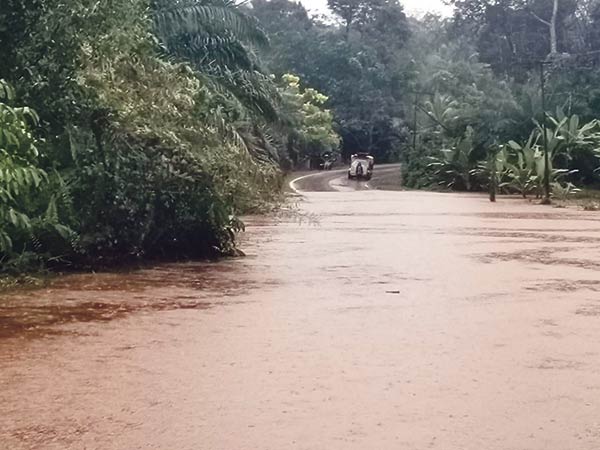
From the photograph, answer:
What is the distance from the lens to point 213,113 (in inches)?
559

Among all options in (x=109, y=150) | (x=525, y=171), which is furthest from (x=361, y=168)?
(x=109, y=150)

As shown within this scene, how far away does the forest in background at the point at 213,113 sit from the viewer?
1167cm

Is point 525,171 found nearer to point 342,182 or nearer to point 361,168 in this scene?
point 342,182

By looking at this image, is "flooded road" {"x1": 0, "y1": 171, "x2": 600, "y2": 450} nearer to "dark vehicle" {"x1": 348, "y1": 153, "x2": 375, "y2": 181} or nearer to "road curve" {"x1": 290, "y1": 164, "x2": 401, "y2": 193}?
"road curve" {"x1": 290, "y1": 164, "x2": 401, "y2": 193}

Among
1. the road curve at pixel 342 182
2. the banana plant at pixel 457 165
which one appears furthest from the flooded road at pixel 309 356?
the road curve at pixel 342 182

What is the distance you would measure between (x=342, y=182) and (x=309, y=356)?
141ft

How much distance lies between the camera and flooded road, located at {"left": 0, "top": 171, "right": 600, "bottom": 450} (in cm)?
549

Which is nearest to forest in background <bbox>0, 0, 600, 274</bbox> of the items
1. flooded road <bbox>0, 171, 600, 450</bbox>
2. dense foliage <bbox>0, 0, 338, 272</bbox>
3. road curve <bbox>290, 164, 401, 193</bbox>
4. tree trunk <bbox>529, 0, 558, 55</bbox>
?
dense foliage <bbox>0, 0, 338, 272</bbox>

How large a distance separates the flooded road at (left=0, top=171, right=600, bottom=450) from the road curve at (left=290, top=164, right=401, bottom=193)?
30078mm

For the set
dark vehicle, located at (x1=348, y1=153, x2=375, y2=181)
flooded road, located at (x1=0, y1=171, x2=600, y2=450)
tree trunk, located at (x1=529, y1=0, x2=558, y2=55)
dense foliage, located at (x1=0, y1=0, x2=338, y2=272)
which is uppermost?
tree trunk, located at (x1=529, y1=0, x2=558, y2=55)

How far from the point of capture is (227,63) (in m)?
26.5

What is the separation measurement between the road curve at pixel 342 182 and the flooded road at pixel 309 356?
30078 millimetres

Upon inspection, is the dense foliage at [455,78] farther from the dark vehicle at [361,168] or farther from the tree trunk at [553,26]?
the dark vehicle at [361,168]

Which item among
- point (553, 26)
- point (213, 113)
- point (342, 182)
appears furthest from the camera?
point (553, 26)
